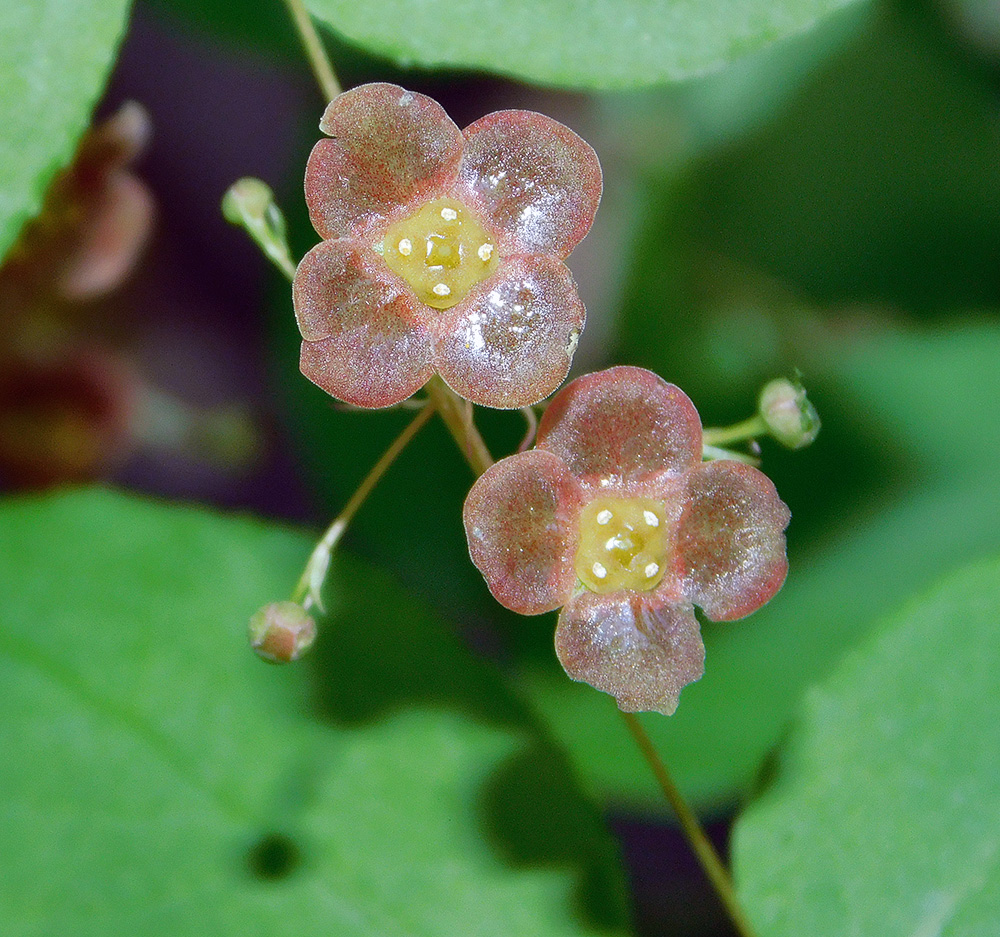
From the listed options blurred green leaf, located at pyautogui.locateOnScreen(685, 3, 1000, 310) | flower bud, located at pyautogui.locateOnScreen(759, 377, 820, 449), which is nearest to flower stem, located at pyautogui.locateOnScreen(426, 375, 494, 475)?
flower bud, located at pyautogui.locateOnScreen(759, 377, 820, 449)

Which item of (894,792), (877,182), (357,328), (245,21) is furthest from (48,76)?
(877,182)

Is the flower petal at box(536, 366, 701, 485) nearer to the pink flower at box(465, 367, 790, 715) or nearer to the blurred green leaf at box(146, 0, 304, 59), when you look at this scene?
the pink flower at box(465, 367, 790, 715)

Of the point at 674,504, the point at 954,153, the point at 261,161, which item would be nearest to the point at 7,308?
the point at 674,504

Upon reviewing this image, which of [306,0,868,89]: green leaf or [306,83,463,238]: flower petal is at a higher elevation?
[306,0,868,89]: green leaf

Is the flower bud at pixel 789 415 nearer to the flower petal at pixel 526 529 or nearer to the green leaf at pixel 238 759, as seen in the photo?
the flower petal at pixel 526 529

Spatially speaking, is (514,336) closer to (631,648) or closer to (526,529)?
(526,529)

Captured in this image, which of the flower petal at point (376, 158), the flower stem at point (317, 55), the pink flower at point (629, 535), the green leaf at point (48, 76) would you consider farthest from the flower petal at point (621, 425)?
the green leaf at point (48, 76)
